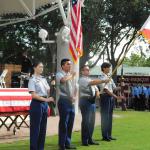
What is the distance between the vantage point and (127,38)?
3962 cm

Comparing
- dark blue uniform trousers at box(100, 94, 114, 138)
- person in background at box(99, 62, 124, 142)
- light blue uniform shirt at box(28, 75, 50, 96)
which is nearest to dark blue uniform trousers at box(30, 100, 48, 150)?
light blue uniform shirt at box(28, 75, 50, 96)

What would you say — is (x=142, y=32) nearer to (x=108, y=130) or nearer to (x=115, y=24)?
(x=108, y=130)

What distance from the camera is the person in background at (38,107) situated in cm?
973

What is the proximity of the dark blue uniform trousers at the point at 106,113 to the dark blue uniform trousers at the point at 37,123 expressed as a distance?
10.3 ft

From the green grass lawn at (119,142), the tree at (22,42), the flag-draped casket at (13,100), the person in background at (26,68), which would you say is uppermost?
the tree at (22,42)

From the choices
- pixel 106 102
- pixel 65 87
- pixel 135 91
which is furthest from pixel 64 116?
pixel 135 91

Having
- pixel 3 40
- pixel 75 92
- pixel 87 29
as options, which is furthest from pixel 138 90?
pixel 75 92

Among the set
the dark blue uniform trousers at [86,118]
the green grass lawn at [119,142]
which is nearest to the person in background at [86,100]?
the dark blue uniform trousers at [86,118]

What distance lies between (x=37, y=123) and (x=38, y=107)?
33cm

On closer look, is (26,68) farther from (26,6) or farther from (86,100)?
(86,100)

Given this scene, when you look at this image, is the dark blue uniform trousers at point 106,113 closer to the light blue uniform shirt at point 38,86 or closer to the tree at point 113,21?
the light blue uniform shirt at point 38,86

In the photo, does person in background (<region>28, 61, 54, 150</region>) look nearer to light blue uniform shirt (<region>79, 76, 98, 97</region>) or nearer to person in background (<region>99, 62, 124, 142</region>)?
light blue uniform shirt (<region>79, 76, 98, 97</region>)

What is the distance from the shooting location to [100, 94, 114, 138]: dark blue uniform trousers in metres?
12.7

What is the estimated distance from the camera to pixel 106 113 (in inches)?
505
